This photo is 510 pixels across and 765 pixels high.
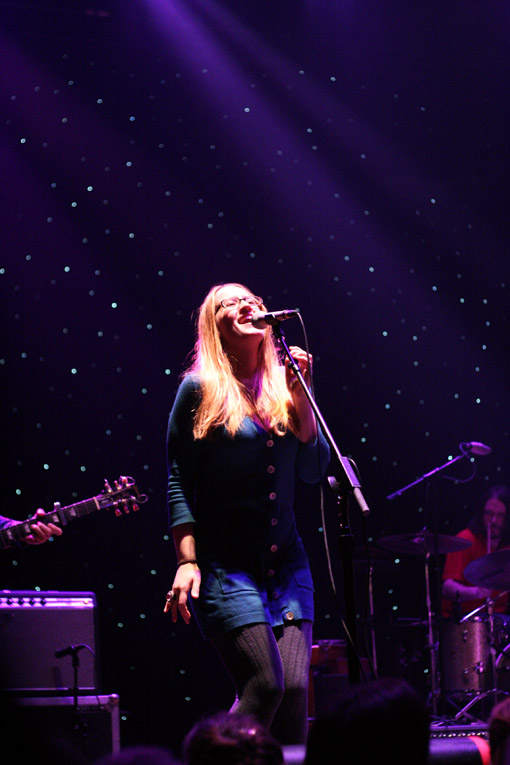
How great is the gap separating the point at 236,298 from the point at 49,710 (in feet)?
8.22

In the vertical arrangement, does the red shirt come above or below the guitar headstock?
below

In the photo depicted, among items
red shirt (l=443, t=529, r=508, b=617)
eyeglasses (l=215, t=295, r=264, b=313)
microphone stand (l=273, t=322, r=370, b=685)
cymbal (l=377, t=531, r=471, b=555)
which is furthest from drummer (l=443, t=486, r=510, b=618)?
microphone stand (l=273, t=322, r=370, b=685)

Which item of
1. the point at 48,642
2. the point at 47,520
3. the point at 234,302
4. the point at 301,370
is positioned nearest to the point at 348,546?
the point at 301,370

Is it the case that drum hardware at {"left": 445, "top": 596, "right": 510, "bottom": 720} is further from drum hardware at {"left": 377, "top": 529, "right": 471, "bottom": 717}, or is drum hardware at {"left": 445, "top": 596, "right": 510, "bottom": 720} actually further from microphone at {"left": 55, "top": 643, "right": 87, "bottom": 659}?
microphone at {"left": 55, "top": 643, "right": 87, "bottom": 659}

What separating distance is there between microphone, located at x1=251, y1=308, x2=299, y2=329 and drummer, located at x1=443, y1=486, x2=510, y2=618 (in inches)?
177

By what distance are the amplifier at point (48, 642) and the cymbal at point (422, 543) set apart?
2483 mm

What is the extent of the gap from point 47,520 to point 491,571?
10.8 feet

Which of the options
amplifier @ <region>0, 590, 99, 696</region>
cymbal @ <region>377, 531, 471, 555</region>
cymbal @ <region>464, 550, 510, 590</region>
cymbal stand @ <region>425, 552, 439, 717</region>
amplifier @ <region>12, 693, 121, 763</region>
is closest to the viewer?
amplifier @ <region>12, 693, 121, 763</region>

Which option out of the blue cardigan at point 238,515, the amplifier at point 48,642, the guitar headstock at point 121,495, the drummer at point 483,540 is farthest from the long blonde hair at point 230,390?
the drummer at point 483,540

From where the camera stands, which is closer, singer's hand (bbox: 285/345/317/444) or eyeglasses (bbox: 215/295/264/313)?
singer's hand (bbox: 285/345/317/444)

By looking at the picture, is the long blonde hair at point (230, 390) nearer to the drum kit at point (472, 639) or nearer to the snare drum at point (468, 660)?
the drum kit at point (472, 639)

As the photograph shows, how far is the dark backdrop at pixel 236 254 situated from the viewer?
623 cm

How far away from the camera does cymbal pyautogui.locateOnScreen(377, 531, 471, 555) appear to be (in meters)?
6.44

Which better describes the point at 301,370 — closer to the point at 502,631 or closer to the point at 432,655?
the point at 432,655
